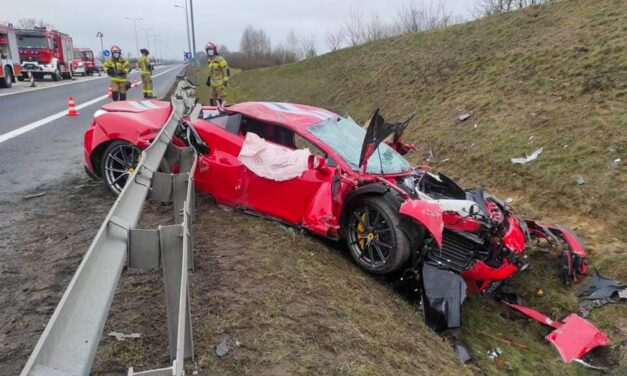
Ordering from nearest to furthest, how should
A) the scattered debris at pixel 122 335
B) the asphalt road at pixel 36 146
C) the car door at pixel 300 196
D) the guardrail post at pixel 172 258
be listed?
the guardrail post at pixel 172 258
the scattered debris at pixel 122 335
the car door at pixel 300 196
the asphalt road at pixel 36 146

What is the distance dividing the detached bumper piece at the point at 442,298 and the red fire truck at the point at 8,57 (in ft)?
75.4

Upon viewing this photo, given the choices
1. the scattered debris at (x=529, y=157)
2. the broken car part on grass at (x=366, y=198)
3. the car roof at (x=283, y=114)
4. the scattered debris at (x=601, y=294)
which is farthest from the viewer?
the scattered debris at (x=529, y=157)

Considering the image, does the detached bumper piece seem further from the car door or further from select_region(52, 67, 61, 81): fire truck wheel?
select_region(52, 67, 61, 81): fire truck wheel

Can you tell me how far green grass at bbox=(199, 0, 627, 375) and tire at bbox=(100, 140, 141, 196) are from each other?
416 centimetres

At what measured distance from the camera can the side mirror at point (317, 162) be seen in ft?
16.2

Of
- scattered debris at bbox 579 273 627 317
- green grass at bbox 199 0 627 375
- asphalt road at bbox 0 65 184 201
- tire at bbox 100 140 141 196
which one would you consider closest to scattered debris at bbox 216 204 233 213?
tire at bbox 100 140 141 196

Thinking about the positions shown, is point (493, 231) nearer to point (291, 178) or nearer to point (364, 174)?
point (364, 174)

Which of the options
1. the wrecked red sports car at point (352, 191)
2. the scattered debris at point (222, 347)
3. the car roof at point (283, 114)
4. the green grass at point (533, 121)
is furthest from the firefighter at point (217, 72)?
Answer: the scattered debris at point (222, 347)

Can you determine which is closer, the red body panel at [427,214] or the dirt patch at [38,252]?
the dirt patch at [38,252]

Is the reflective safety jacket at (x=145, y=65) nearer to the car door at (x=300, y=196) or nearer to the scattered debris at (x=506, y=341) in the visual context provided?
the car door at (x=300, y=196)

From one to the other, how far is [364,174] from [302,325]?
1.92 meters

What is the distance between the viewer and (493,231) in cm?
451

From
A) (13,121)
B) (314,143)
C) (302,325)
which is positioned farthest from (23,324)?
(13,121)

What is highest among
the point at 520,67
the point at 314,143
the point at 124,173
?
the point at 520,67
